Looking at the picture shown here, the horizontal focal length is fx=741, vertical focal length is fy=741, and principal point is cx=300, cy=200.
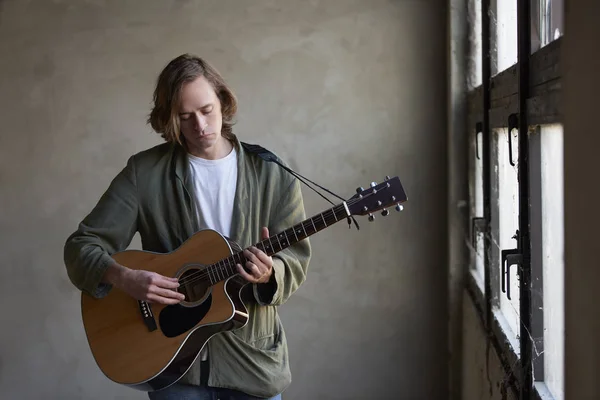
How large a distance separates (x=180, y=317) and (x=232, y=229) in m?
0.29

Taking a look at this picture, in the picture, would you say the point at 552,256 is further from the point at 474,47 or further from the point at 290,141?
the point at 290,141

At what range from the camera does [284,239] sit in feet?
6.68

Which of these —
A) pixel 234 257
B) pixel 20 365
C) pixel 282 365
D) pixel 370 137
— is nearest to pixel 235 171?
pixel 234 257

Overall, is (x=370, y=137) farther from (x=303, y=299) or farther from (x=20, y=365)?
(x=20, y=365)

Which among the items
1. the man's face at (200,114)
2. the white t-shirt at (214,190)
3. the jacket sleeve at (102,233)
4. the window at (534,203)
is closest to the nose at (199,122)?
the man's face at (200,114)

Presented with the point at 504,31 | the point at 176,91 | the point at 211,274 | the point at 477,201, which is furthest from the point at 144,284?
the point at 477,201

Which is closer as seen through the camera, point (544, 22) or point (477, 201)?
point (544, 22)

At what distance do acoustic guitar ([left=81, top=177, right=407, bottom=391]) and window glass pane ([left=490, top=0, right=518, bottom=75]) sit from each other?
22.5 inches

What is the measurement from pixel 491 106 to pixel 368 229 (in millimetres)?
1264

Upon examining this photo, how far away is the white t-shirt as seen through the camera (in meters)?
2.10

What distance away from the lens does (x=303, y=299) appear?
3604 millimetres

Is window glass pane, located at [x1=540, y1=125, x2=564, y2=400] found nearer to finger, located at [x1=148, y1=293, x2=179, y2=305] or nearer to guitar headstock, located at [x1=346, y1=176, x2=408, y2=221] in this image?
guitar headstock, located at [x1=346, y1=176, x2=408, y2=221]

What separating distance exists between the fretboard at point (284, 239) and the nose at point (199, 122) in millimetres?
357

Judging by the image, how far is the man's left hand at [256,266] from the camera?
1.95m
